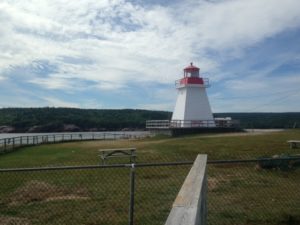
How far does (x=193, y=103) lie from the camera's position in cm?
4978

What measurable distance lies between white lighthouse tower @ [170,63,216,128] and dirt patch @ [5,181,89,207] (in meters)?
35.8

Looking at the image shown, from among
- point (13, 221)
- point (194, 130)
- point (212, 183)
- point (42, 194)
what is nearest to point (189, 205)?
point (13, 221)

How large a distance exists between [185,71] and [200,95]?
11.2 ft

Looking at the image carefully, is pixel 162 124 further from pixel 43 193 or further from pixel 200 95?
pixel 43 193

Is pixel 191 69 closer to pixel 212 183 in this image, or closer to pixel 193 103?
pixel 193 103

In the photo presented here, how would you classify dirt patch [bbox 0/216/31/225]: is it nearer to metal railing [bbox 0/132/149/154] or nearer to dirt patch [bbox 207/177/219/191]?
dirt patch [bbox 207/177/219/191]

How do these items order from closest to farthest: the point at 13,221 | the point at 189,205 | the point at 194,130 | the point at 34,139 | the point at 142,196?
the point at 189,205
the point at 13,221
the point at 142,196
the point at 34,139
the point at 194,130

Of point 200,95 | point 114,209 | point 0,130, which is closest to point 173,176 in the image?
point 114,209

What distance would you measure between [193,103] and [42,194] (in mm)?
38892

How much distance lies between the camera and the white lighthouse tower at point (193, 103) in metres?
48.6

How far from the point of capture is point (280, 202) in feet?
33.2

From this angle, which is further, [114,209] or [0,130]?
[0,130]

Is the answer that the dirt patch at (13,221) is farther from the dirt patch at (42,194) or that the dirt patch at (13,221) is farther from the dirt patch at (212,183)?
the dirt patch at (212,183)

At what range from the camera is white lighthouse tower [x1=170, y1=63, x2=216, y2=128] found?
48.6 m
